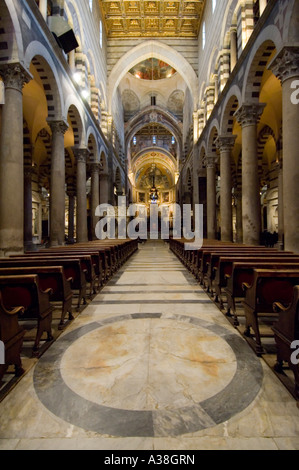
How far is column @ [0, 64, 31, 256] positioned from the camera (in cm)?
650

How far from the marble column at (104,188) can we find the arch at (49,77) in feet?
33.4

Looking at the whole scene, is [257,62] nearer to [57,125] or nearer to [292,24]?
[292,24]

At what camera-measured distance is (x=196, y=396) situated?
6.88ft

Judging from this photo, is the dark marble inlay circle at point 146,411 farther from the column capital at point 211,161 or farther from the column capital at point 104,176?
the column capital at point 104,176

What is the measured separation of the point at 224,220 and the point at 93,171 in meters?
9.01

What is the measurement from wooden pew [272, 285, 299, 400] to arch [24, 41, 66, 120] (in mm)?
8874

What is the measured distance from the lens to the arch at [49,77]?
8128 millimetres

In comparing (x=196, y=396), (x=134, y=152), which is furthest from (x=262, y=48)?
(x=134, y=152)

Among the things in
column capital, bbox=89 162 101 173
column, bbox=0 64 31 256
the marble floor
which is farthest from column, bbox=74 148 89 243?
the marble floor

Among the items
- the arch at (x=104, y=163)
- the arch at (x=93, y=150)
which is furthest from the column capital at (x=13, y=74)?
the arch at (x=104, y=163)

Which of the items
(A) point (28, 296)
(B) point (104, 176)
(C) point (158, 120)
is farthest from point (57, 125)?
(C) point (158, 120)

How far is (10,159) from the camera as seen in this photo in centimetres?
654

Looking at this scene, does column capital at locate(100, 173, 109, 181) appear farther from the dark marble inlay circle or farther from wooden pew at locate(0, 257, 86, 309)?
the dark marble inlay circle
